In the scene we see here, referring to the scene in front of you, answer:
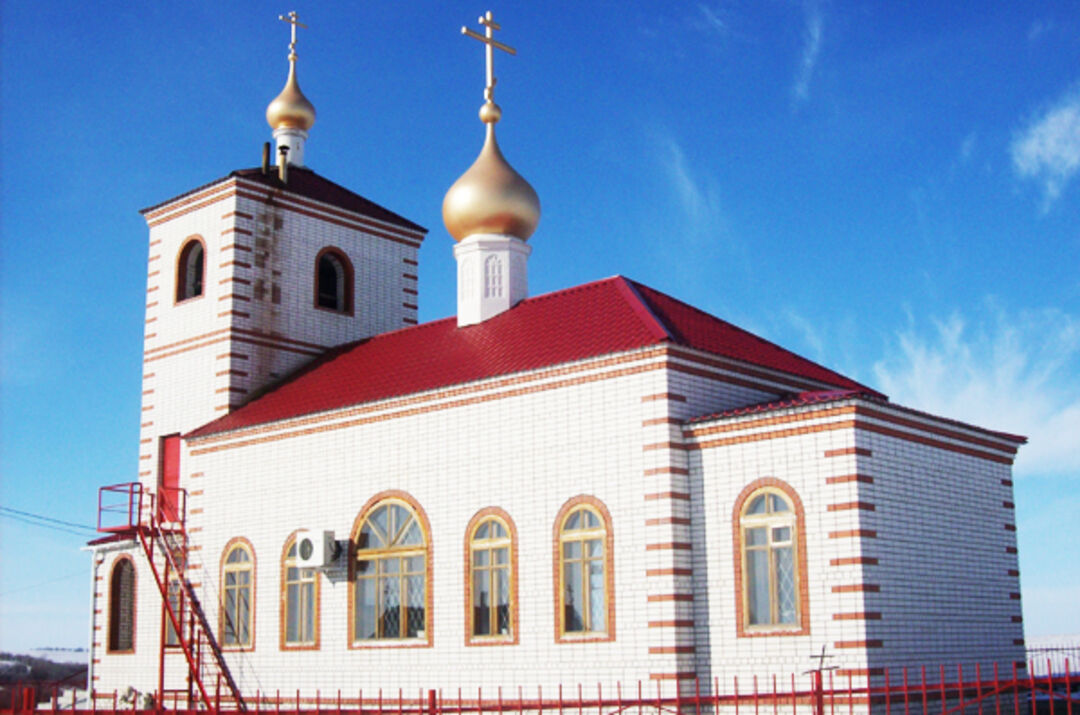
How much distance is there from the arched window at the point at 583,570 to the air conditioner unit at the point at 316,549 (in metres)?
4.39

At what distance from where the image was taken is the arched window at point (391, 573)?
19578mm

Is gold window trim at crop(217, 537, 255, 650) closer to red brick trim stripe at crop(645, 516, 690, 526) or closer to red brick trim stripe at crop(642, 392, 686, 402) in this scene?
red brick trim stripe at crop(645, 516, 690, 526)

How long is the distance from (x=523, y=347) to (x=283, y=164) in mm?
9457

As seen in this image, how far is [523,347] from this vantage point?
19.9 meters

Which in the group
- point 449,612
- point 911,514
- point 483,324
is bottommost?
point 449,612

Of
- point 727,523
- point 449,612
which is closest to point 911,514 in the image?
point 727,523

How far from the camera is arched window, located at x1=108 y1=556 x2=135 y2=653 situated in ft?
83.9

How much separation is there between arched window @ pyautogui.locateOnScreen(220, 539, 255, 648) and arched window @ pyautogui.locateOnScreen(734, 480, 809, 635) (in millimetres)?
9264

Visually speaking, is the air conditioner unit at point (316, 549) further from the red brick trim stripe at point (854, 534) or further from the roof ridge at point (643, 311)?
the red brick trim stripe at point (854, 534)

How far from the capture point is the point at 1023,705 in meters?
18.2

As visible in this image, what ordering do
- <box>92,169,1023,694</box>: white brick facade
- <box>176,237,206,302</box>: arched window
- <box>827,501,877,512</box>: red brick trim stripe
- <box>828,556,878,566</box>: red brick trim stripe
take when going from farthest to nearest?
<box>176,237,206,302</box>: arched window < <box>92,169,1023,694</box>: white brick facade < <box>827,501,877,512</box>: red brick trim stripe < <box>828,556,878,566</box>: red brick trim stripe

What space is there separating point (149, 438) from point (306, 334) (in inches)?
147

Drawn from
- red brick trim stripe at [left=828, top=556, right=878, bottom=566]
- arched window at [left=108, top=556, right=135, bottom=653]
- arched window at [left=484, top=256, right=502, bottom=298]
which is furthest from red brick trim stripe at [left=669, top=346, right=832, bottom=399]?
arched window at [left=108, top=556, right=135, bottom=653]

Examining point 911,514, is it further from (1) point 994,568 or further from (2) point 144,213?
(2) point 144,213
